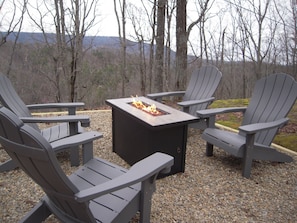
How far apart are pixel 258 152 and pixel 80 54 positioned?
7.26 metres

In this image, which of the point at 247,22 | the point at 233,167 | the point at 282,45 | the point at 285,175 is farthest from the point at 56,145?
the point at 247,22

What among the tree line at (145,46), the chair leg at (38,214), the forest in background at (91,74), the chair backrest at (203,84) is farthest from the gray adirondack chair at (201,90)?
the forest in background at (91,74)

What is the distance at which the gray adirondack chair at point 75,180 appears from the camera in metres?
1.20

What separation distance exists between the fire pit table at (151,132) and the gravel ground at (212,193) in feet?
0.64

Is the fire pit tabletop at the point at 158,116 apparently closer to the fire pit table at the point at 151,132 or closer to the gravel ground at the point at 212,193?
the fire pit table at the point at 151,132

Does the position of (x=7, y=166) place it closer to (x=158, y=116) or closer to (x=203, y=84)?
(x=158, y=116)

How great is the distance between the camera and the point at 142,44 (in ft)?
39.8

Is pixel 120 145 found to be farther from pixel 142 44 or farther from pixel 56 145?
pixel 142 44

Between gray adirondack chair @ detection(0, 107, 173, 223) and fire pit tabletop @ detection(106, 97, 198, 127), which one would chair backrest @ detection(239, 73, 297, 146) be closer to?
fire pit tabletop @ detection(106, 97, 198, 127)

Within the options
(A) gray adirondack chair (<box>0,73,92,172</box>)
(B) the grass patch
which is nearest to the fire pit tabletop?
(A) gray adirondack chair (<box>0,73,92,172</box>)

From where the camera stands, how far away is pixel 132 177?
4.73 feet

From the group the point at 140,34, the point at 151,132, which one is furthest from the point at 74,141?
A: the point at 140,34

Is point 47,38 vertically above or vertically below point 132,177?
above

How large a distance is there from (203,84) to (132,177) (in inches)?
107
